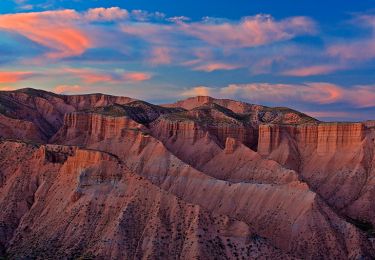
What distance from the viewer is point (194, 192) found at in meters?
104

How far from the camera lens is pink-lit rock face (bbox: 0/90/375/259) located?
82125 mm

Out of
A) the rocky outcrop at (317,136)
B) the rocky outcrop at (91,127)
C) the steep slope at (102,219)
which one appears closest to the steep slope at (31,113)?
the rocky outcrop at (91,127)

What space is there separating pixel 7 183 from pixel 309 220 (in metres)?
42.9

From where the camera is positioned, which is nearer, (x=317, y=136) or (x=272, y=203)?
(x=272, y=203)

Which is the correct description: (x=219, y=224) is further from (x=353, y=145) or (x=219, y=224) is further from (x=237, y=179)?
(x=353, y=145)

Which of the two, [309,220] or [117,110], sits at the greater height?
[117,110]

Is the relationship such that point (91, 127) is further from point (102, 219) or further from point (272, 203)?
point (102, 219)

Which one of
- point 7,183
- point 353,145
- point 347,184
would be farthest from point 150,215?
point 353,145

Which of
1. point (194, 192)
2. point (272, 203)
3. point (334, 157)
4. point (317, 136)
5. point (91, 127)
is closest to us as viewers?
point (272, 203)

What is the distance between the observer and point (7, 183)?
102 m

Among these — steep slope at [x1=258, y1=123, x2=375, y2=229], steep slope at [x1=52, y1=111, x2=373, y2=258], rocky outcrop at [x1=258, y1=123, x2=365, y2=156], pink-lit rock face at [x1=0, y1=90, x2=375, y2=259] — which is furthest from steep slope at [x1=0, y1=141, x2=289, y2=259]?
rocky outcrop at [x1=258, y1=123, x2=365, y2=156]

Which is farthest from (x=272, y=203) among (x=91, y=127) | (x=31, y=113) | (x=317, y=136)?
(x=31, y=113)

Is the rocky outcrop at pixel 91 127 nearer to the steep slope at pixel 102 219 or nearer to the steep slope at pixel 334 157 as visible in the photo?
the steep slope at pixel 334 157

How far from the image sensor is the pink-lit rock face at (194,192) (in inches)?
3233
